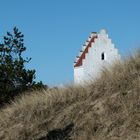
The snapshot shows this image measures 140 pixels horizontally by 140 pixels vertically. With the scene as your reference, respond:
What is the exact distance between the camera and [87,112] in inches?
437

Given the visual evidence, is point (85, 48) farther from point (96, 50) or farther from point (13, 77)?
point (13, 77)

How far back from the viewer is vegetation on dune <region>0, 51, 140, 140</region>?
9.70m

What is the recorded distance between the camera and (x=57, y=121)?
11.8 metres

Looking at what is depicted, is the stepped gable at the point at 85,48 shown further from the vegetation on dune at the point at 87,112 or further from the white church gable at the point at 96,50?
the vegetation on dune at the point at 87,112

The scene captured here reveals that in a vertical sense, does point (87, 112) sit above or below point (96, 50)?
below

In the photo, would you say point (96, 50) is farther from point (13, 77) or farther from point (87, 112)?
point (87, 112)

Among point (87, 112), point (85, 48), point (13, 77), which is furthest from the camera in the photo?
point (85, 48)

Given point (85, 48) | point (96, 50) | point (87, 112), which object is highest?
point (85, 48)

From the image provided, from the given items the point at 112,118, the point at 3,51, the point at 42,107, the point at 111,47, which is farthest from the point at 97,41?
the point at 112,118

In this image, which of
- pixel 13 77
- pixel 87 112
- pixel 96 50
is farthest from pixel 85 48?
pixel 87 112

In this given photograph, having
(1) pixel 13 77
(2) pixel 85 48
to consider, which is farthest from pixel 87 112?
(2) pixel 85 48

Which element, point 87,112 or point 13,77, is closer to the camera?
point 87,112

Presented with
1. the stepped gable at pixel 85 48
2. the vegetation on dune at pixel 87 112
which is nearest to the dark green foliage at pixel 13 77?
the vegetation on dune at pixel 87 112

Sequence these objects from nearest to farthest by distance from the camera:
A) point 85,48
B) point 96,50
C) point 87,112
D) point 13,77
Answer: point 87,112 < point 13,77 < point 85,48 < point 96,50
